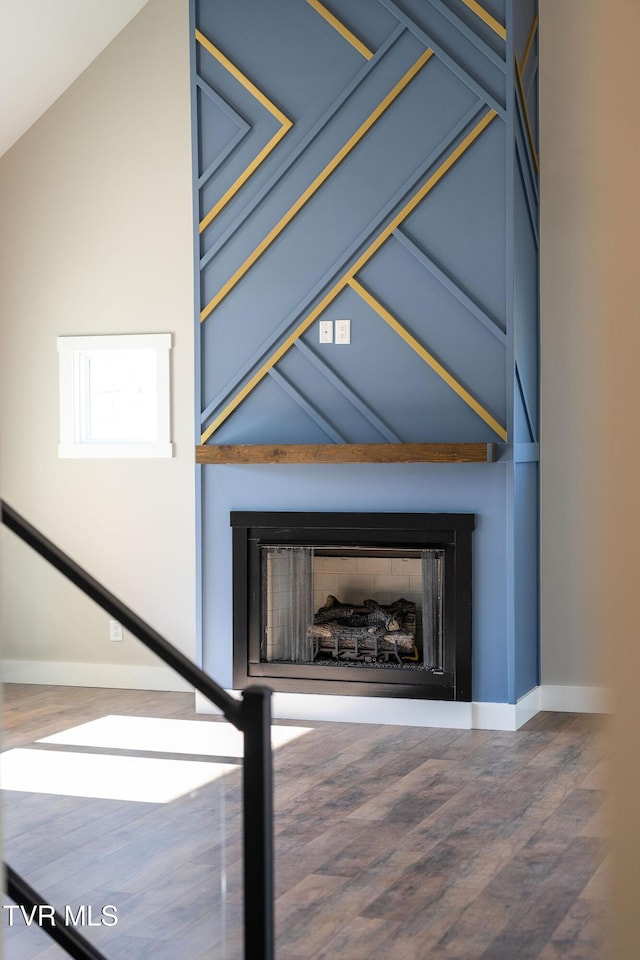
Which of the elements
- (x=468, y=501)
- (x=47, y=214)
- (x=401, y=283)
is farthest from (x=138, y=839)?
(x=47, y=214)

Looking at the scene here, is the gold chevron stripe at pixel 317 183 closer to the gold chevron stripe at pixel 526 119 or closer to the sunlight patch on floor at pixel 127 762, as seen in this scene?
the gold chevron stripe at pixel 526 119

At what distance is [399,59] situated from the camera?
5.18 m

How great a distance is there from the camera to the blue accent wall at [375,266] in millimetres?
5043

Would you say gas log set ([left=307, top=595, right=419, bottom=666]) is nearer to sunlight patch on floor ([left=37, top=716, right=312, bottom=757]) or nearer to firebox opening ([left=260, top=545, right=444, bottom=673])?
firebox opening ([left=260, top=545, right=444, bottom=673])

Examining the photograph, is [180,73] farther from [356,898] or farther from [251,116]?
[356,898]

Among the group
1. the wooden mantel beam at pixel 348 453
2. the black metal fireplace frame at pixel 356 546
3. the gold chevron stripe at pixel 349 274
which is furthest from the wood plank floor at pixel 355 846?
the gold chevron stripe at pixel 349 274

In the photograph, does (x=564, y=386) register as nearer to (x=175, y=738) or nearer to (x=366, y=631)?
(x=366, y=631)

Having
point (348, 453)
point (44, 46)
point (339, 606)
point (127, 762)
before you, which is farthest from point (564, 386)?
point (127, 762)

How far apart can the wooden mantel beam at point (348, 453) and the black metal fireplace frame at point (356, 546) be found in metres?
0.33

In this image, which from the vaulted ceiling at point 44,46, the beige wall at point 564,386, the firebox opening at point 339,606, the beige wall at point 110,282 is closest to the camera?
the firebox opening at point 339,606

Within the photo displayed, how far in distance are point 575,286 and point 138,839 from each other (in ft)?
13.9

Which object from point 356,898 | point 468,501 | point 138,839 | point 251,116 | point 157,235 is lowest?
point 356,898

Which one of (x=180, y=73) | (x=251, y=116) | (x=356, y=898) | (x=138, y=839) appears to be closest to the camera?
(x=138, y=839)

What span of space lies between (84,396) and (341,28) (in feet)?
8.32
